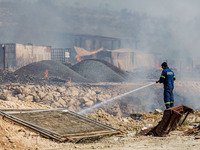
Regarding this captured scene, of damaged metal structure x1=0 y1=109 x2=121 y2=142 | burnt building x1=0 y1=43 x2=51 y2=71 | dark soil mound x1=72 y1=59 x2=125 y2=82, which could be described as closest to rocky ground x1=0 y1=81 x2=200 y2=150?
damaged metal structure x1=0 y1=109 x2=121 y2=142

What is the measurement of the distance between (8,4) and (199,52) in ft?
94.3

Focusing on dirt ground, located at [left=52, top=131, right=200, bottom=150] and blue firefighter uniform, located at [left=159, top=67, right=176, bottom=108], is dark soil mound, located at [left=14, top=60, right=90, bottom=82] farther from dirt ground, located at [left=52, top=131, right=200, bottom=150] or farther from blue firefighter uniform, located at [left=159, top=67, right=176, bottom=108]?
dirt ground, located at [left=52, top=131, right=200, bottom=150]

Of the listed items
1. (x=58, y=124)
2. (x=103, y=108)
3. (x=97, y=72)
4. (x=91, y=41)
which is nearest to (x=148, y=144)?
(x=58, y=124)

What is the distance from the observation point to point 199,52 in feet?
125

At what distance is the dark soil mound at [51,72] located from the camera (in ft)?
76.9

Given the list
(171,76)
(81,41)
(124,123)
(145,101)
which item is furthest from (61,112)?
(81,41)

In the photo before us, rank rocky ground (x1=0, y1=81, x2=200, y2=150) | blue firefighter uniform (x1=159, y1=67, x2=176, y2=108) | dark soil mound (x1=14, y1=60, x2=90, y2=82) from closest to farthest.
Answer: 1. rocky ground (x1=0, y1=81, x2=200, y2=150)
2. blue firefighter uniform (x1=159, y1=67, x2=176, y2=108)
3. dark soil mound (x1=14, y1=60, x2=90, y2=82)

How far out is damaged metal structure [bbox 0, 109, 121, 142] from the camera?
509 centimetres

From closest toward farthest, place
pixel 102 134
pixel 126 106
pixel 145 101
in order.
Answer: pixel 102 134 < pixel 126 106 < pixel 145 101

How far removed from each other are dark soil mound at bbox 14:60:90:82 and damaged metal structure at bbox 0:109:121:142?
1674cm

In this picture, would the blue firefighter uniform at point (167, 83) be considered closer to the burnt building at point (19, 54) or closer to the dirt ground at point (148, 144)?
the dirt ground at point (148, 144)

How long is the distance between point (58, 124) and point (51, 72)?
19.4 metres

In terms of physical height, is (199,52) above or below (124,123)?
above

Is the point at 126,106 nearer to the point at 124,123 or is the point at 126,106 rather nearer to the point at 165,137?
the point at 124,123
